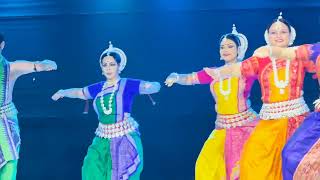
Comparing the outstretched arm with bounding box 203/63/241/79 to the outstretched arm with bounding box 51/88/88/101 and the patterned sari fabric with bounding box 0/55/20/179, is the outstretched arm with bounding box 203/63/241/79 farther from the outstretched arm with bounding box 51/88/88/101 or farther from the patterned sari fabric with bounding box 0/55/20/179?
the patterned sari fabric with bounding box 0/55/20/179

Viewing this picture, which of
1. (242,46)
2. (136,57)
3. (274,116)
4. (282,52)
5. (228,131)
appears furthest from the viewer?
(136,57)

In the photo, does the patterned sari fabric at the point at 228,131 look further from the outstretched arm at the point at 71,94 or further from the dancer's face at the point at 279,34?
the outstretched arm at the point at 71,94

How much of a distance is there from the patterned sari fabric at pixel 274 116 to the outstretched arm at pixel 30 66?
53.4 inches

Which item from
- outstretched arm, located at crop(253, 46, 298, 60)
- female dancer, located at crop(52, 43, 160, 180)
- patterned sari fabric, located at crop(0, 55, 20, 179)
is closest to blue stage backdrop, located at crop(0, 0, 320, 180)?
female dancer, located at crop(52, 43, 160, 180)

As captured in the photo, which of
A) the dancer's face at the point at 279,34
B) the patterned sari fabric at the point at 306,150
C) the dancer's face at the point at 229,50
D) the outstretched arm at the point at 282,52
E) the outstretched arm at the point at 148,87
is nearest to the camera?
the patterned sari fabric at the point at 306,150

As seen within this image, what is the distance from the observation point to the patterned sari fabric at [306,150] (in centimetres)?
298

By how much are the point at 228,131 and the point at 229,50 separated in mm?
517

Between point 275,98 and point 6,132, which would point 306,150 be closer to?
point 275,98

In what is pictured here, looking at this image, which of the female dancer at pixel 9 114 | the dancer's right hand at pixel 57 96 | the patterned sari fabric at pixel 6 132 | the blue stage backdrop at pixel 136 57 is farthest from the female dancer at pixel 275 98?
the patterned sari fabric at pixel 6 132

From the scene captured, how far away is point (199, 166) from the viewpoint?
12.2 ft

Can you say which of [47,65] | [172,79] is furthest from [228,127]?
[47,65]

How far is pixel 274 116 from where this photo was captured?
11.3 feet

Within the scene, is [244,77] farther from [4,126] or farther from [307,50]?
Answer: [4,126]

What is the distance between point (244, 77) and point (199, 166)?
0.62 m
